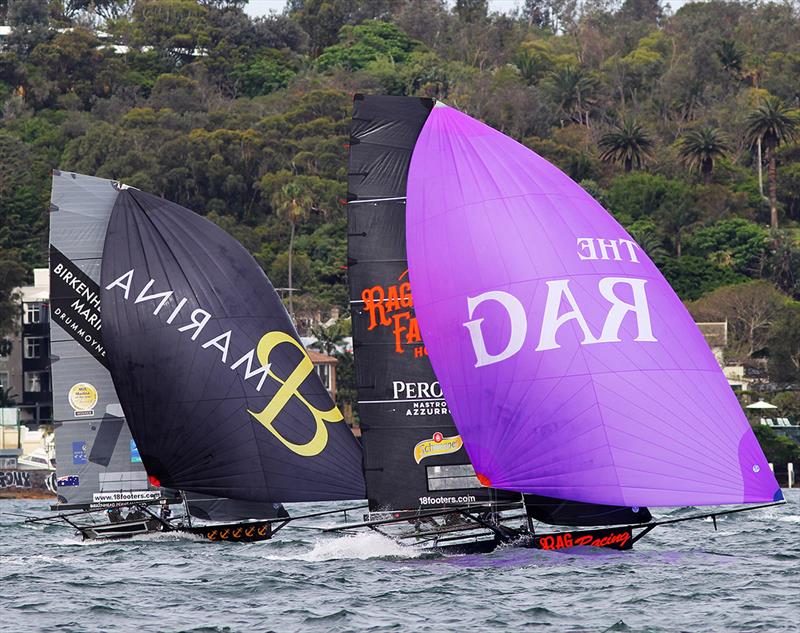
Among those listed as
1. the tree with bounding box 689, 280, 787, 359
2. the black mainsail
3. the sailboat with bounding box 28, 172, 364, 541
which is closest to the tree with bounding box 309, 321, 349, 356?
the tree with bounding box 689, 280, 787, 359

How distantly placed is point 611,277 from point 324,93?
95672mm

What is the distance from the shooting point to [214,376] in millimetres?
27516

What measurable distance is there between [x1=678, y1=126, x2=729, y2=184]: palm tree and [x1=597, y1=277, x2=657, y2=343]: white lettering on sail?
83.4 metres

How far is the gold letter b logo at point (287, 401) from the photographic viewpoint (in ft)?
89.9

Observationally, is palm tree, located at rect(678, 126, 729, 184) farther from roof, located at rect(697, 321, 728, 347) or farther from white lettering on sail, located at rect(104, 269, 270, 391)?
white lettering on sail, located at rect(104, 269, 270, 391)

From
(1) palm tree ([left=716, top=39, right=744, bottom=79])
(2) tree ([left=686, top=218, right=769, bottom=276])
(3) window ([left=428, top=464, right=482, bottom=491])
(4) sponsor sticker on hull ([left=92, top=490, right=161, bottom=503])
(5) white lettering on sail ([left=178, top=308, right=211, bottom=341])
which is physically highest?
(1) palm tree ([left=716, top=39, right=744, bottom=79])

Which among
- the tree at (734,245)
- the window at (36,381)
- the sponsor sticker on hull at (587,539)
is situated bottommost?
the sponsor sticker on hull at (587,539)

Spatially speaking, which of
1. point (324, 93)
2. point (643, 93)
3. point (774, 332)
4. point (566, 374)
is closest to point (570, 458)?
point (566, 374)

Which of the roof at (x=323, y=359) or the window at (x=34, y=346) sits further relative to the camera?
the window at (x=34, y=346)

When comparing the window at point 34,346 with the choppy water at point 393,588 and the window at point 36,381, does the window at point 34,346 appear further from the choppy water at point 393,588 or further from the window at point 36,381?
the choppy water at point 393,588

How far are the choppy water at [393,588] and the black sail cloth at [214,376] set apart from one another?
4.20 feet

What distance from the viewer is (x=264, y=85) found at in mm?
141500

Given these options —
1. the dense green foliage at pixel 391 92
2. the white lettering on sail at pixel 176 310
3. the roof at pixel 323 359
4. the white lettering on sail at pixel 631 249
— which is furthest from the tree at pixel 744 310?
the white lettering on sail at pixel 631 249

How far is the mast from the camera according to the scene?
29844 millimetres
